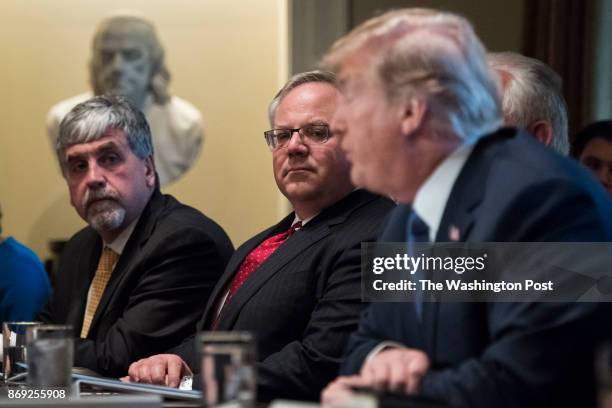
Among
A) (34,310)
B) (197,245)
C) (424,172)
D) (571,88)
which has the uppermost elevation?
(571,88)

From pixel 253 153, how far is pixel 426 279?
3.74 m

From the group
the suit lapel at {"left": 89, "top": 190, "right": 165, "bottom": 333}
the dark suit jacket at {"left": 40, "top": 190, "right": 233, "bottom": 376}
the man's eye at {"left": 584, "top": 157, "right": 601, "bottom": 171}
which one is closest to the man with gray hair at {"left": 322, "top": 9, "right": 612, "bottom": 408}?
the dark suit jacket at {"left": 40, "top": 190, "right": 233, "bottom": 376}

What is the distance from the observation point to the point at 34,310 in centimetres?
439

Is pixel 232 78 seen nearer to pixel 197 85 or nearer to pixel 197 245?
pixel 197 85

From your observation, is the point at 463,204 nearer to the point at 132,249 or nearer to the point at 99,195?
the point at 132,249

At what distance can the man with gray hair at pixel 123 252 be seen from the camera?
3.58 meters

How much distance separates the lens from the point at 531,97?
2.91m

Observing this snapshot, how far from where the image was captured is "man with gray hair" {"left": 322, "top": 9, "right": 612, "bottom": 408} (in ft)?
6.15

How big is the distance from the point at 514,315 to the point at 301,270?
1.19m

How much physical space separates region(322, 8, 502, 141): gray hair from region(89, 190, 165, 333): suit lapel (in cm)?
177

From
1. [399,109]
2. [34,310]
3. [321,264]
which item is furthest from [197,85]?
[399,109]

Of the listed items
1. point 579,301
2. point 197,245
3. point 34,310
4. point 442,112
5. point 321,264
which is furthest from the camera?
point 34,310

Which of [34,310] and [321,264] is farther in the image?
[34,310]

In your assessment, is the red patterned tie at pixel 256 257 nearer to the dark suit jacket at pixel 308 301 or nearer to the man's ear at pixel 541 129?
the dark suit jacket at pixel 308 301
